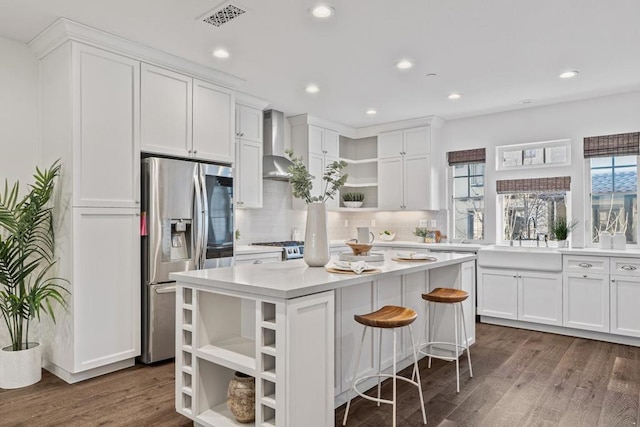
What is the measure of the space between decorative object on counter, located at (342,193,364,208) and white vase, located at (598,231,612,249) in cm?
317

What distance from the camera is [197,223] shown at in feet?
12.6

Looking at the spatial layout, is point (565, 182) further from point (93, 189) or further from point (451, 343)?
point (93, 189)

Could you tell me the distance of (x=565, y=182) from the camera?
16.9 feet

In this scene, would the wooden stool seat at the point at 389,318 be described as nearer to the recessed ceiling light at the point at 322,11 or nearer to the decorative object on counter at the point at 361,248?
the decorative object on counter at the point at 361,248

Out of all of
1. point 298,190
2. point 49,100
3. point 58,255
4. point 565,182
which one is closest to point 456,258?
point 298,190

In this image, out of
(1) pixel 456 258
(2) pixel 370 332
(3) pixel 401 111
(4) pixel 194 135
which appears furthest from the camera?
(3) pixel 401 111

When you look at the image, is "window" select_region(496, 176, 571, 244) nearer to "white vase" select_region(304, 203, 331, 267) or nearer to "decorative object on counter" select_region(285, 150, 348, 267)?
"decorative object on counter" select_region(285, 150, 348, 267)

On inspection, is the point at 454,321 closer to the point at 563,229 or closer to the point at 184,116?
the point at 563,229

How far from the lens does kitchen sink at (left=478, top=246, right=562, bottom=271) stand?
4676mm

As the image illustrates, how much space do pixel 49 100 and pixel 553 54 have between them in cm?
426

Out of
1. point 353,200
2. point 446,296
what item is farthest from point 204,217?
point 353,200

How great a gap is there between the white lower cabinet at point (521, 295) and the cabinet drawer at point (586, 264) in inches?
6.3

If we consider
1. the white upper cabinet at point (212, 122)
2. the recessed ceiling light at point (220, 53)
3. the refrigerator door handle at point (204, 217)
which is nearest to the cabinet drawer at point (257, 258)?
the refrigerator door handle at point (204, 217)

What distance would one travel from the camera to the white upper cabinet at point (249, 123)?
4.90 m
